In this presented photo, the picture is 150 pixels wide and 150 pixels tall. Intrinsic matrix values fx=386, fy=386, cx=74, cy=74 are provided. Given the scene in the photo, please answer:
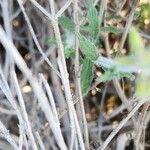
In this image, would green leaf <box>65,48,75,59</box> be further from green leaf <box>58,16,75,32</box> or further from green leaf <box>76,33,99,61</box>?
green leaf <box>76,33,99,61</box>

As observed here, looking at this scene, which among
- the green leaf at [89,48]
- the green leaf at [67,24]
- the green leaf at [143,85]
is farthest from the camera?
the green leaf at [67,24]

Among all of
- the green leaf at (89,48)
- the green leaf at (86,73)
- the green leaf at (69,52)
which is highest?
the green leaf at (89,48)

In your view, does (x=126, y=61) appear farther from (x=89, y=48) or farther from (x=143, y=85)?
(x=89, y=48)

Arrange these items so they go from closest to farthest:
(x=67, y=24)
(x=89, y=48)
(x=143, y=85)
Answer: (x=143, y=85)
(x=89, y=48)
(x=67, y=24)

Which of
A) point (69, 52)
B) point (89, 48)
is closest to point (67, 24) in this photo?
point (69, 52)

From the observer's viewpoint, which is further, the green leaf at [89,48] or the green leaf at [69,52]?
the green leaf at [69,52]

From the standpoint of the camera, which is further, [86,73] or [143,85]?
[86,73]

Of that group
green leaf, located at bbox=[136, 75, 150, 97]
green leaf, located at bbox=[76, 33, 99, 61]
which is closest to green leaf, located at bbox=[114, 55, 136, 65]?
green leaf, located at bbox=[136, 75, 150, 97]

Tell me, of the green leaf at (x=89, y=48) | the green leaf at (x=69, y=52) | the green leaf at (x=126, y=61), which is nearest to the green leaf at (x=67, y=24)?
the green leaf at (x=69, y=52)

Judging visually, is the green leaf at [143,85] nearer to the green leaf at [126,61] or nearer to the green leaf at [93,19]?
the green leaf at [126,61]

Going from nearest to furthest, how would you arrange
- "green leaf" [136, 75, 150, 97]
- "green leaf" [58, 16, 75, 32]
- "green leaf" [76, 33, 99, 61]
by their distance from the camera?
"green leaf" [136, 75, 150, 97] → "green leaf" [76, 33, 99, 61] → "green leaf" [58, 16, 75, 32]

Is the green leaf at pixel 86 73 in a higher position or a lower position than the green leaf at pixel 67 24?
lower
